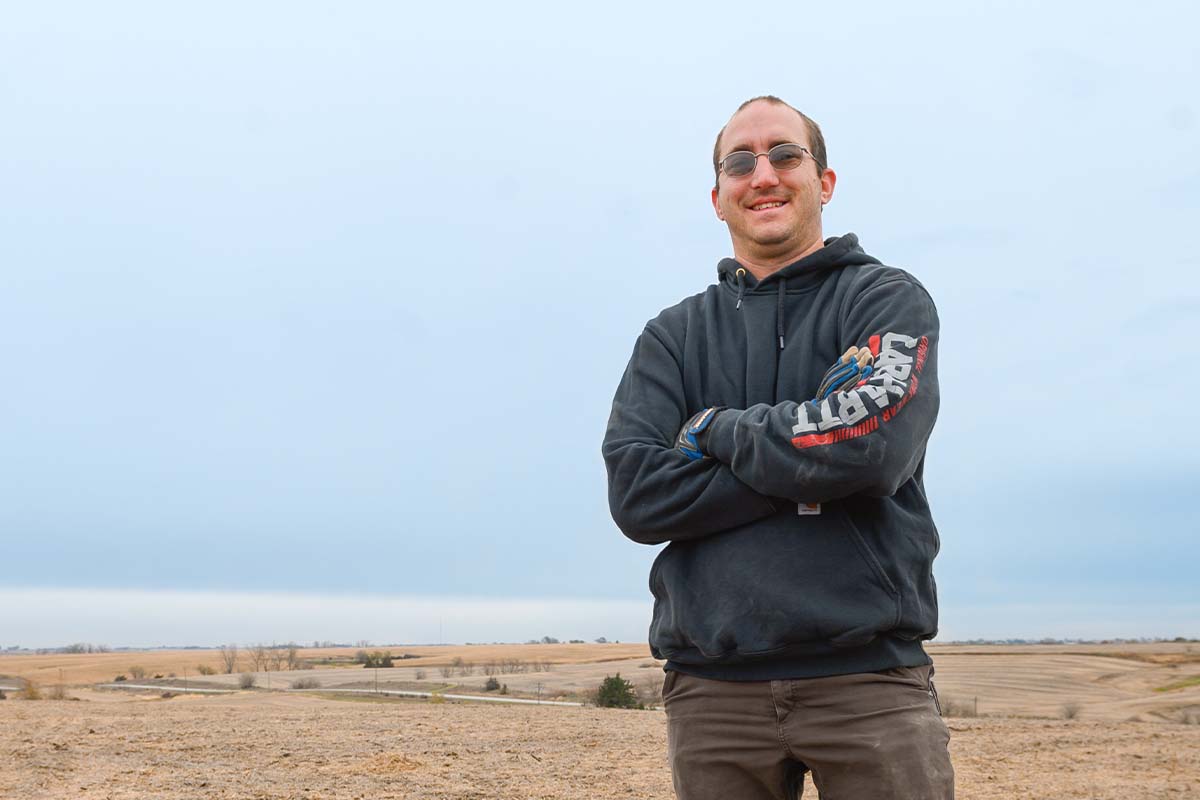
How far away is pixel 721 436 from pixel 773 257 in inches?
23.6

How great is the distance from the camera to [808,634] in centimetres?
237

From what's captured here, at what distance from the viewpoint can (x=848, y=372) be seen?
255 centimetres

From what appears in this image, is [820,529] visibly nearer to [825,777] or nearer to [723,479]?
[723,479]

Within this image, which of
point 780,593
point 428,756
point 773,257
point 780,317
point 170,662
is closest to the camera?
point 780,593

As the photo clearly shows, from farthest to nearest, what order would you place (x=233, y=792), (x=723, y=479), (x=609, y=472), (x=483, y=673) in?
(x=483, y=673) < (x=233, y=792) < (x=609, y=472) < (x=723, y=479)

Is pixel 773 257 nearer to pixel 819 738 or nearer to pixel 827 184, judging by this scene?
pixel 827 184

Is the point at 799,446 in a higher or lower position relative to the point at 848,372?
lower

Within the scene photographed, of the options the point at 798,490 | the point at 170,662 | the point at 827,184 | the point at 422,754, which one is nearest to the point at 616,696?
the point at 422,754

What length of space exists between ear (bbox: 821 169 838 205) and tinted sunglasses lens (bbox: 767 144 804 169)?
0.16 metres

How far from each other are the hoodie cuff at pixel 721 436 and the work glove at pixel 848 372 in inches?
8.4

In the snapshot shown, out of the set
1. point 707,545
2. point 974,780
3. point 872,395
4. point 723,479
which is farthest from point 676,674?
point 974,780

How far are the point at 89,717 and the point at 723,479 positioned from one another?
13184mm

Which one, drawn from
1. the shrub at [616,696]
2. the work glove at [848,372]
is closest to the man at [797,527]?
the work glove at [848,372]

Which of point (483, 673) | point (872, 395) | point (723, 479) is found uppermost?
point (872, 395)
